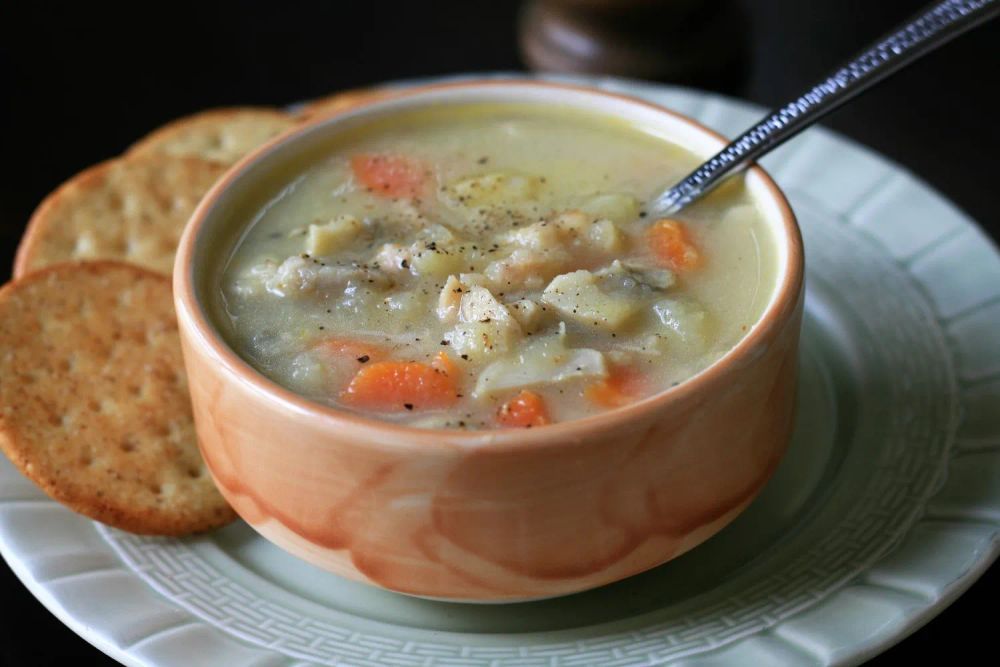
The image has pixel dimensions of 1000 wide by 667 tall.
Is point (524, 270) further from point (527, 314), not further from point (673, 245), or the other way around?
point (673, 245)

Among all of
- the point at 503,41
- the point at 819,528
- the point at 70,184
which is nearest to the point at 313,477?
the point at 819,528

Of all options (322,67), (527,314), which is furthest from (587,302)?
(322,67)

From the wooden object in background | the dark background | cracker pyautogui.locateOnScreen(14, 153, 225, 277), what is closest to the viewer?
cracker pyautogui.locateOnScreen(14, 153, 225, 277)

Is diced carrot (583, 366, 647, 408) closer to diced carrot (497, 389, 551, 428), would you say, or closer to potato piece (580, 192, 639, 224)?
diced carrot (497, 389, 551, 428)

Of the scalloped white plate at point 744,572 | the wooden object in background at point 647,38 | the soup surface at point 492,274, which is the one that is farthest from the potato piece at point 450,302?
the wooden object in background at point 647,38

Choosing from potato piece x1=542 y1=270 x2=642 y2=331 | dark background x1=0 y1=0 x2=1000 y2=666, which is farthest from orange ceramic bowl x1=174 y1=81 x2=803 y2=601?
dark background x1=0 y1=0 x2=1000 y2=666

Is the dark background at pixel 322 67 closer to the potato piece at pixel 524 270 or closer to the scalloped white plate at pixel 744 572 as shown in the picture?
the scalloped white plate at pixel 744 572
